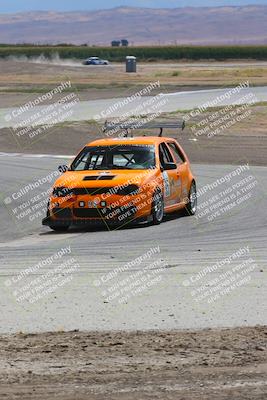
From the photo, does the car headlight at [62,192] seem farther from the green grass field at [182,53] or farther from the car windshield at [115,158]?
the green grass field at [182,53]

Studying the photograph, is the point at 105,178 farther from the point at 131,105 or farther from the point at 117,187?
the point at 131,105

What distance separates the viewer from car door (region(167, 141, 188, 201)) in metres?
18.6

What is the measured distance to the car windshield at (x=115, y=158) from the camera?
58.7 feet

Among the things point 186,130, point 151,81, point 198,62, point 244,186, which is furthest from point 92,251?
point 198,62

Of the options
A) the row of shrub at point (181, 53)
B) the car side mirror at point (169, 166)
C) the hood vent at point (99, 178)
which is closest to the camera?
the hood vent at point (99, 178)

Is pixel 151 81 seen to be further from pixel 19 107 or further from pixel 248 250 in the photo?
pixel 248 250

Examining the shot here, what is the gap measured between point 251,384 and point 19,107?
1773 inches

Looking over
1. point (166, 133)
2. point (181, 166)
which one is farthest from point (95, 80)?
point (181, 166)

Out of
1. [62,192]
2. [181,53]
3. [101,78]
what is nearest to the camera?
[62,192]

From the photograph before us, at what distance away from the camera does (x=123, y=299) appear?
10633 mm

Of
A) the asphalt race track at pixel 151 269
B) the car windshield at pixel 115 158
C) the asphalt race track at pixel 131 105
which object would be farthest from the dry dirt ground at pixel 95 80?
the asphalt race track at pixel 151 269

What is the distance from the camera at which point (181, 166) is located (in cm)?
1892

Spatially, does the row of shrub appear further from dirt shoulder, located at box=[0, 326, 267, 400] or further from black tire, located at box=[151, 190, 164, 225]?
Answer: dirt shoulder, located at box=[0, 326, 267, 400]

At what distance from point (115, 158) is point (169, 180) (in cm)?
97
